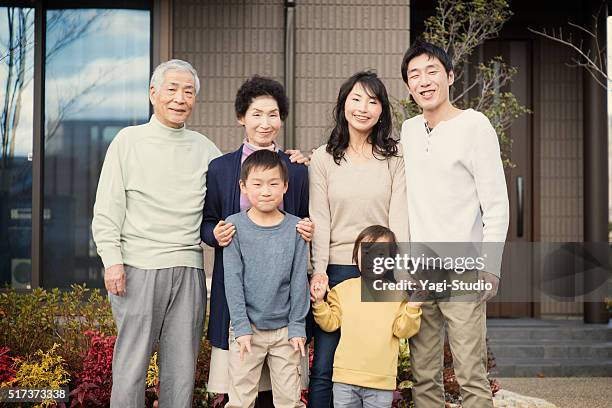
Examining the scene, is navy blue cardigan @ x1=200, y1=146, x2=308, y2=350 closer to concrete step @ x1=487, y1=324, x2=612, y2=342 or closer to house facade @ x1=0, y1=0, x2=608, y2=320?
house facade @ x1=0, y1=0, x2=608, y2=320

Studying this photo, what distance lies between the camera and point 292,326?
3162 millimetres

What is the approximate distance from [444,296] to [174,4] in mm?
3941

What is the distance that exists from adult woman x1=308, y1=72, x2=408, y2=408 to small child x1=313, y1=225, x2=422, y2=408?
5 cm

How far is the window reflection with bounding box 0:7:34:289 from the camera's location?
6133 millimetres

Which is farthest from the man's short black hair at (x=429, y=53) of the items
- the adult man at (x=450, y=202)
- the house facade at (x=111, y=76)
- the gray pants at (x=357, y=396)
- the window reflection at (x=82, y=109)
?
the window reflection at (x=82, y=109)

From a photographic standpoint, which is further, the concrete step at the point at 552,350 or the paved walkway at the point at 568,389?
the concrete step at the point at 552,350

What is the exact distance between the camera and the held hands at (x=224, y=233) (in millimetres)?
3154

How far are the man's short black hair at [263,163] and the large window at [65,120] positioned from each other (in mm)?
3322

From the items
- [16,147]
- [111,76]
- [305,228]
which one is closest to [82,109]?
[111,76]

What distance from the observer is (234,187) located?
Result: 3.32m

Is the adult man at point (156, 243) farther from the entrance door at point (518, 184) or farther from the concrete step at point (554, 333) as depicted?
the entrance door at point (518, 184)

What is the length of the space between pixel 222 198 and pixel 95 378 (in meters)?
1.36

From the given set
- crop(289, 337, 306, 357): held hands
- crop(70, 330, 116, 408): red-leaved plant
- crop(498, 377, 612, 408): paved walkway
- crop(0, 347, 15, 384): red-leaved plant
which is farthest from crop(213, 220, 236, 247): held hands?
crop(498, 377, 612, 408): paved walkway

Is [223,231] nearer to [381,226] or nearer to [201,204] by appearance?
[201,204]
